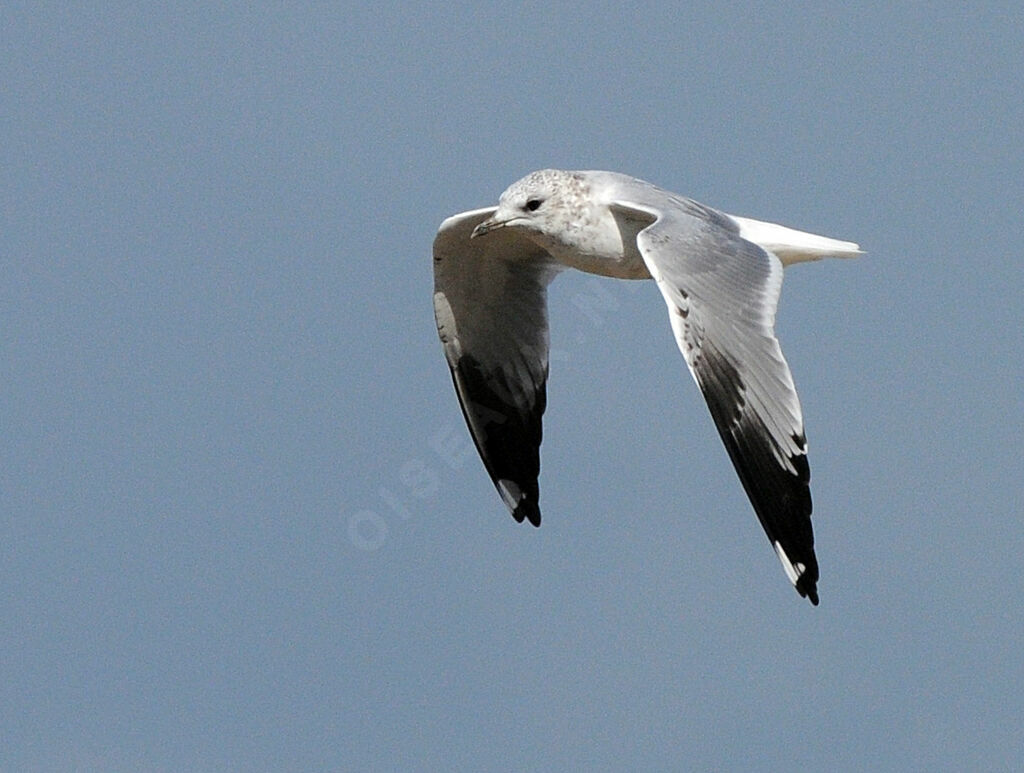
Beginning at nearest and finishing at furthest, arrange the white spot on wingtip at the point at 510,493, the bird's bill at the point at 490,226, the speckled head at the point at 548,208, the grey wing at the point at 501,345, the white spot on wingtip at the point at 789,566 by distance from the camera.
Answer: the white spot on wingtip at the point at 789,566, the speckled head at the point at 548,208, the bird's bill at the point at 490,226, the grey wing at the point at 501,345, the white spot on wingtip at the point at 510,493

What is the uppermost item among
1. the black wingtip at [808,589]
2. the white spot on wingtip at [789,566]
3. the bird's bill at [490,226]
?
the bird's bill at [490,226]

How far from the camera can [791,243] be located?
1030 centimetres

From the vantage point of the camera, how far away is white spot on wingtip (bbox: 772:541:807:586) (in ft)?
28.5

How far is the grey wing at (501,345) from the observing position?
35.9 ft

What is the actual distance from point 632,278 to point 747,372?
5.02 ft

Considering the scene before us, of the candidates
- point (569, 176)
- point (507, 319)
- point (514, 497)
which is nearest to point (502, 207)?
point (569, 176)

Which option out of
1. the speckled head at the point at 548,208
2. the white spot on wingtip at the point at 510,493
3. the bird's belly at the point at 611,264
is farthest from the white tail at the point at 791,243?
the white spot on wingtip at the point at 510,493

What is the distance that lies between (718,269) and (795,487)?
107cm

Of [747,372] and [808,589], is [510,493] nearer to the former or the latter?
[747,372]

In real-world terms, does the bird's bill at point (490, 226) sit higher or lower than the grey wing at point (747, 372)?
higher

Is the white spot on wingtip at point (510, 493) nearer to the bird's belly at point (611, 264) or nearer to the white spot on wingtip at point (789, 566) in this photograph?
the bird's belly at point (611, 264)

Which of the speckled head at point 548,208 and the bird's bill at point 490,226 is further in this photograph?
the bird's bill at point 490,226

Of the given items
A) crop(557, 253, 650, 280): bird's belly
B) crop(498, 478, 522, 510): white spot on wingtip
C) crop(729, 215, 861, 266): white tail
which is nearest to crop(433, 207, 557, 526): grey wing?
crop(498, 478, 522, 510): white spot on wingtip

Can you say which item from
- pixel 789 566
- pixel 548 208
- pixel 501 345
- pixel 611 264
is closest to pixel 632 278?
pixel 611 264
